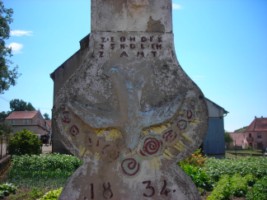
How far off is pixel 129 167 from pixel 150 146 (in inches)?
12.4

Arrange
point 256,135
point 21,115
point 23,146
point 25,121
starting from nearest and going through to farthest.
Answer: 1. point 23,146
2. point 256,135
3. point 25,121
4. point 21,115

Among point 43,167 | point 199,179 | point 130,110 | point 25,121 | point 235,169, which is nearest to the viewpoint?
point 130,110

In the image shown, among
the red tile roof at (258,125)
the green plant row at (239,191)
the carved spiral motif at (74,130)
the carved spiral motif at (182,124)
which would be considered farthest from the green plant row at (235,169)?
the red tile roof at (258,125)

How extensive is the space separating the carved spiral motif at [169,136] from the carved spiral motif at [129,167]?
0.42m

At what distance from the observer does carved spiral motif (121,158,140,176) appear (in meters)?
3.53

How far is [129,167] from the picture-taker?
353 cm

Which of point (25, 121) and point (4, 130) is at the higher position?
point (4, 130)

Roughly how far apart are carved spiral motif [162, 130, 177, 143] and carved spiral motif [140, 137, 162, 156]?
86mm

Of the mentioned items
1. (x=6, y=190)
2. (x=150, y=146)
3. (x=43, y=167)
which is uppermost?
(x=150, y=146)

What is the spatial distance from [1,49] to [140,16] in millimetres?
24568

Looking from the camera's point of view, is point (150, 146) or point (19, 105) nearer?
point (150, 146)

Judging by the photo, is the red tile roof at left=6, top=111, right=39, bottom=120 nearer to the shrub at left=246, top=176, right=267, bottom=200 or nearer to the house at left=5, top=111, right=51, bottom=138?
the house at left=5, top=111, right=51, bottom=138

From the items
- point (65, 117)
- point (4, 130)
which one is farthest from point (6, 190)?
point (4, 130)

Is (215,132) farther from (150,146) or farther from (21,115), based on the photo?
(21,115)
